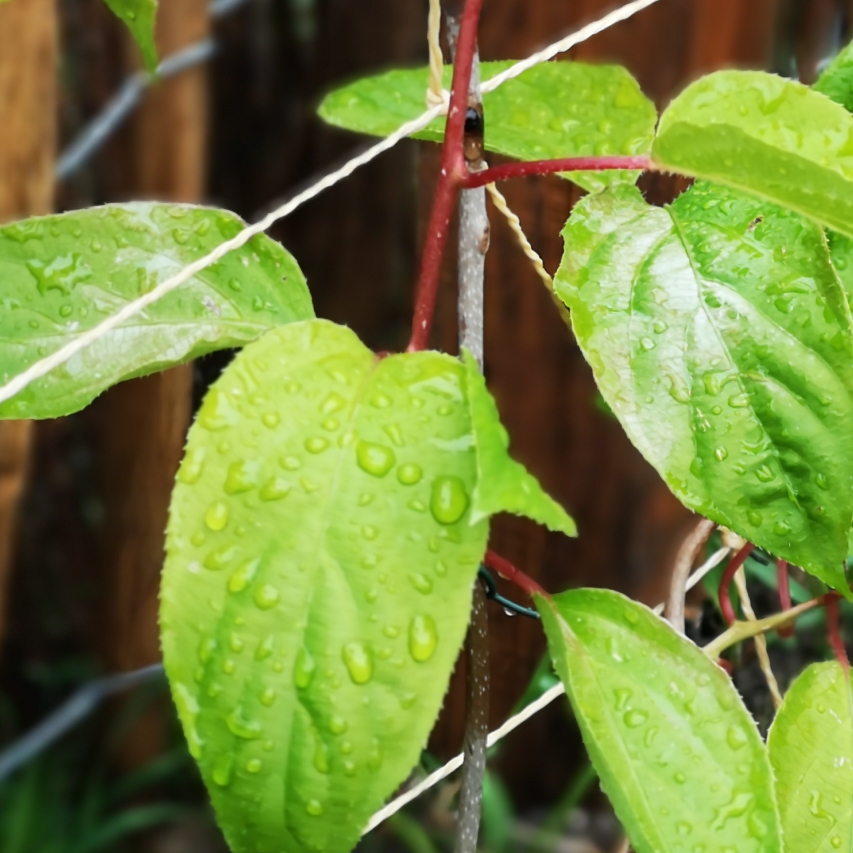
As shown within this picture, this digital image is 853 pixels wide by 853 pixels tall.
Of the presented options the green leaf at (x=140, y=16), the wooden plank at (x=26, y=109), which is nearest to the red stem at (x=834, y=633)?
the green leaf at (x=140, y=16)

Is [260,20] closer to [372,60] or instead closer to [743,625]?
[372,60]

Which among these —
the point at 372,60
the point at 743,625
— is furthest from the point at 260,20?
the point at 743,625

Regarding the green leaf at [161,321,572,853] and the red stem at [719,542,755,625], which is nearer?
the green leaf at [161,321,572,853]

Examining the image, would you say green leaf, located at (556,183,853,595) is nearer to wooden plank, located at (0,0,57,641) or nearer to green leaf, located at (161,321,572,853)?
green leaf, located at (161,321,572,853)

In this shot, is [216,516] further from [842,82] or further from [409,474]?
[842,82]

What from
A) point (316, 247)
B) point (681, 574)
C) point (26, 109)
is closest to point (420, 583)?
point (681, 574)

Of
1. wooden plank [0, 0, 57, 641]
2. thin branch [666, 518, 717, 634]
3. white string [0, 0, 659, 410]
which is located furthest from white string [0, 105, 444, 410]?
wooden plank [0, 0, 57, 641]
